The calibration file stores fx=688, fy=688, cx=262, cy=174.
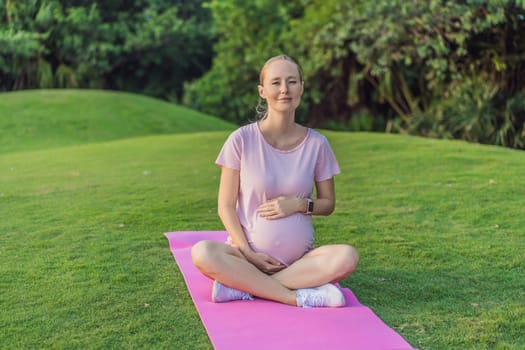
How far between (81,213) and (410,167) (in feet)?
12.1

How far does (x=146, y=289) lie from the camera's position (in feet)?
11.7

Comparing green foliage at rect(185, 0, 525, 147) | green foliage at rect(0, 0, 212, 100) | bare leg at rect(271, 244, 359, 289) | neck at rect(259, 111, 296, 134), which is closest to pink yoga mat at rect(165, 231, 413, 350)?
bare leg at rect(271, 244, 359, 289)

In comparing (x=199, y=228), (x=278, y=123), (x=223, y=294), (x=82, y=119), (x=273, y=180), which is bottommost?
(x=82, y=119)

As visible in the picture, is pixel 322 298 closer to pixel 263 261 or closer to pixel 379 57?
pixel 263 261

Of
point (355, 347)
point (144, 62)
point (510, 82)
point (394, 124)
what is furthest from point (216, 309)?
point (144, 62)

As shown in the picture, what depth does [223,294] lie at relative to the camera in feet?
11.0

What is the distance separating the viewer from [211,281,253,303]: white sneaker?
3.34 metres

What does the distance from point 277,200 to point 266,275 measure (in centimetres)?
38

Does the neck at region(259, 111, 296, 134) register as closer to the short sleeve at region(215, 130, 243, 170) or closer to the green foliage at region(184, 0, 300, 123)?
the short sleeve at region(215, 130, 243, 170)

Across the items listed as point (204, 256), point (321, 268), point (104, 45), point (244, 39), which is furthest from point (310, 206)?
point (104, 45)

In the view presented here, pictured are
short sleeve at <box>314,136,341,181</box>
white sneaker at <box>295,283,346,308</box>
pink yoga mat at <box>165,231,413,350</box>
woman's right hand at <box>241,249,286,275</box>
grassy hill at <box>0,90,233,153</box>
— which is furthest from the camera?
grassy hill at <box>0,90,233,153</box>

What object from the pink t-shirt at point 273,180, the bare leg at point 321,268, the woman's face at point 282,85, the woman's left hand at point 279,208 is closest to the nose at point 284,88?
the woman's face at point 282,85

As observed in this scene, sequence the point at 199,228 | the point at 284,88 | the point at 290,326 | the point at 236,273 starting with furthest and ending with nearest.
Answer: the point at 199,228 < the point at 284,88 < the point at 236,273 < the point at 290,326

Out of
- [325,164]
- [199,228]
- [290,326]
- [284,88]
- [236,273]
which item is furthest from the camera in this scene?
[199,228]
